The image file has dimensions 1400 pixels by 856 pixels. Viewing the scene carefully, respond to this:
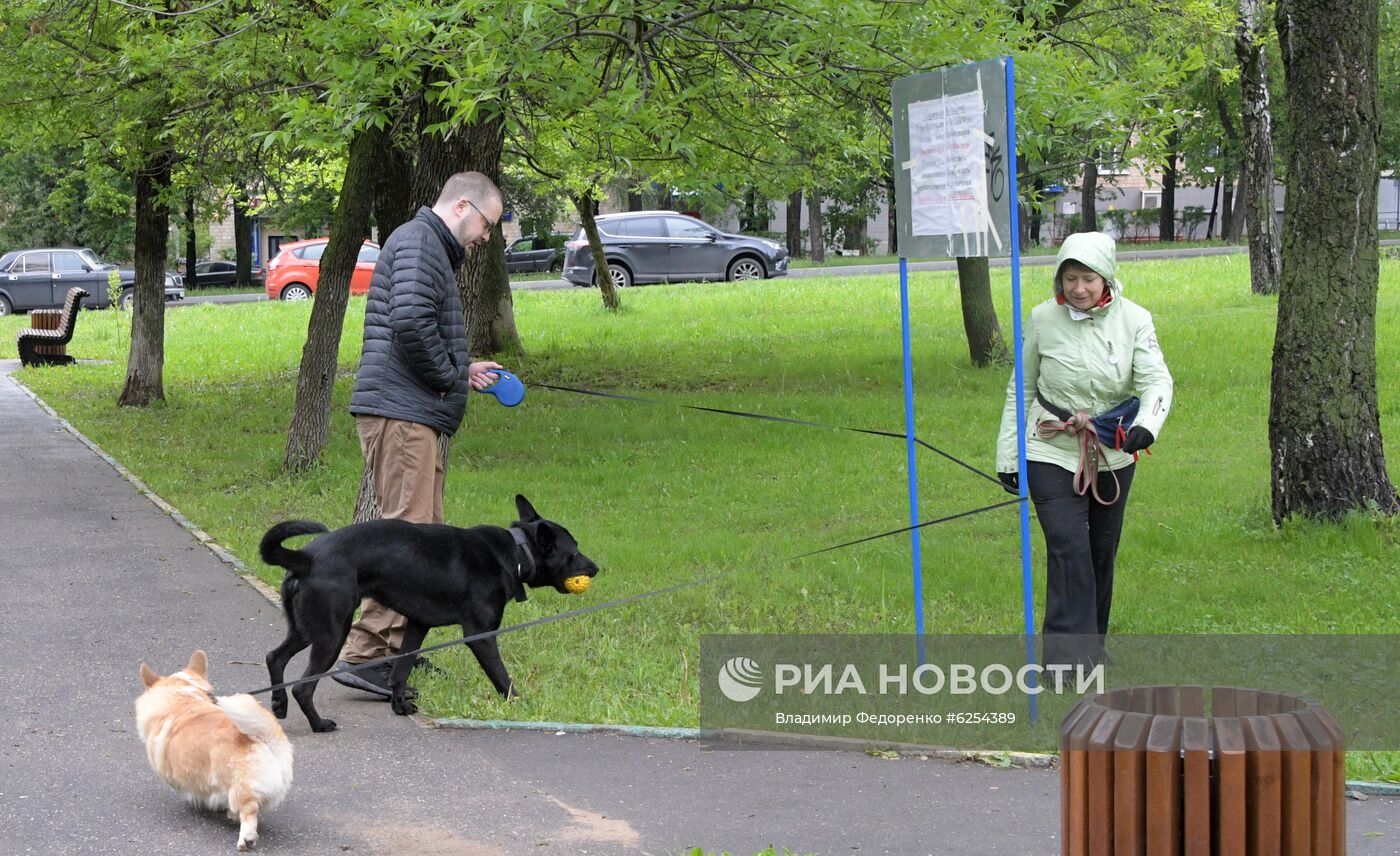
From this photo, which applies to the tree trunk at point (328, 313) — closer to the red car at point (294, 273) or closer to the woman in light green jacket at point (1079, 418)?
the woman in light green jacket at point (1079, 418)

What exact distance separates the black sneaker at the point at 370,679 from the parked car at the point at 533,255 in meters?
37.1

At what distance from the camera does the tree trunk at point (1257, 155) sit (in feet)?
69.3

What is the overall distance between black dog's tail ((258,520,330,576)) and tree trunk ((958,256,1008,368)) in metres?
12.3

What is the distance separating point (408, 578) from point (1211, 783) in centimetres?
363

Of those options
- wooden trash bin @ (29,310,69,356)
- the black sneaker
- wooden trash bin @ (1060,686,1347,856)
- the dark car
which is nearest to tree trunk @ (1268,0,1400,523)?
the black sneaker

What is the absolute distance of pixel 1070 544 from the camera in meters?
6.01

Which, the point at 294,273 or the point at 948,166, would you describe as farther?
the point at 294,273

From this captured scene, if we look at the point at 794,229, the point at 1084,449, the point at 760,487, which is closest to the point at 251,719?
the point at 1084,449

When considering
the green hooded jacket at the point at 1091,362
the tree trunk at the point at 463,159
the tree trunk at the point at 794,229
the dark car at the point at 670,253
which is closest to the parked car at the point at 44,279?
the dark car at the point at 670,253

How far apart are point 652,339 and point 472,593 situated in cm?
1644

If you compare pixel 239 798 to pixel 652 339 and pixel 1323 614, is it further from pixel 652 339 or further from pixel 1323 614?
pixel 652 339

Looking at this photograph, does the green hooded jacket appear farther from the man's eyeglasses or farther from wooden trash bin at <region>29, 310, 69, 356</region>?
wooden trash bin at <region>29, 310, 69, 356</region>

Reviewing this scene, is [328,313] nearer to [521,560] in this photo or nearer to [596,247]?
[521,560]

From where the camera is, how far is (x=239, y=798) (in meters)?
4.62
